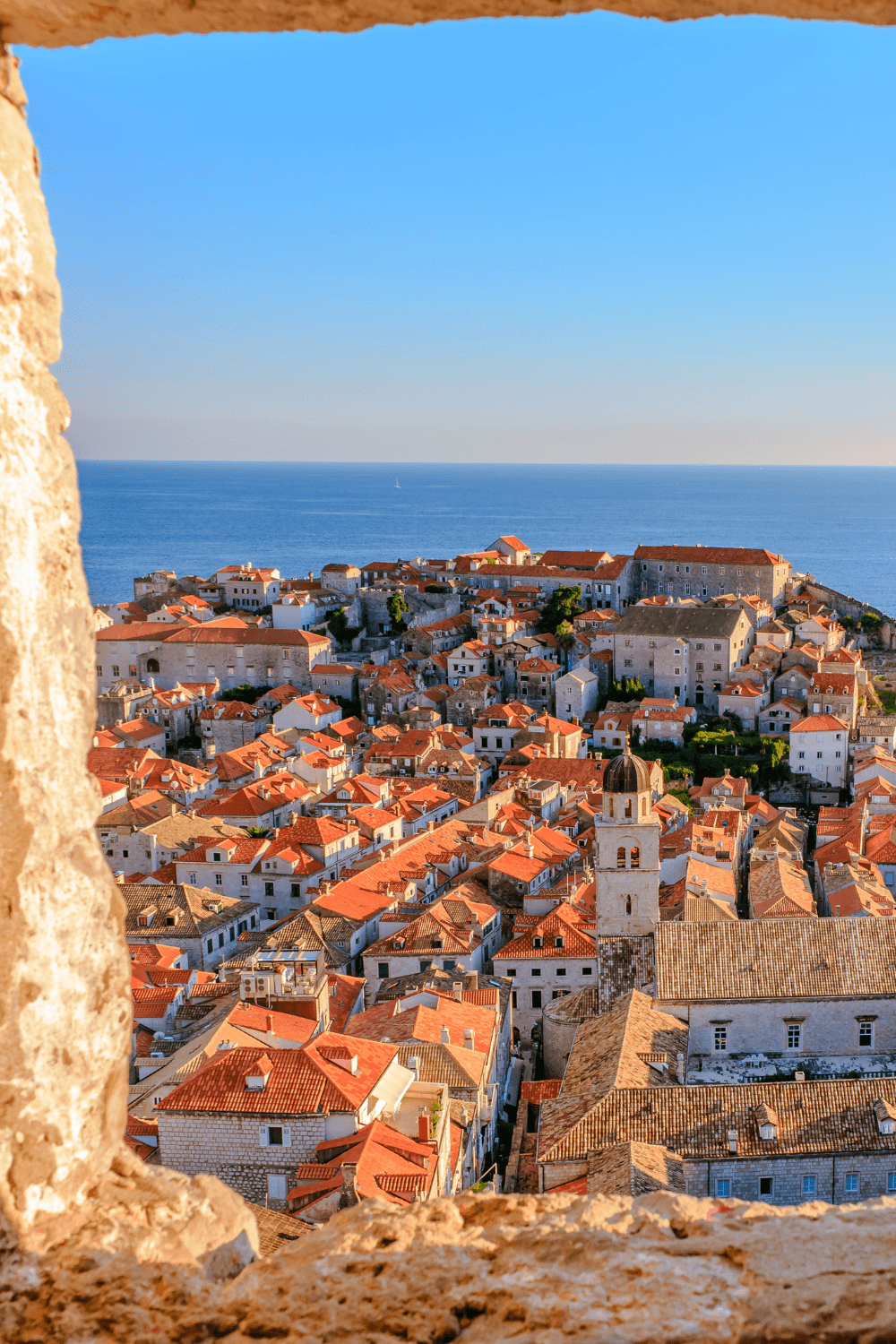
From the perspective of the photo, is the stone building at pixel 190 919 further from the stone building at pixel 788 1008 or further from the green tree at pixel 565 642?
the green tree at pixel 565 642

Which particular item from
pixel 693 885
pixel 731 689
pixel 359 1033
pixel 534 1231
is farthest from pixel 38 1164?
pixel 731 689

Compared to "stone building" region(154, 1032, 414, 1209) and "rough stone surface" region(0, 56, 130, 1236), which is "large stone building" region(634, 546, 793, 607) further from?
"rough stone surface" region(0, 56, 130, 1236)

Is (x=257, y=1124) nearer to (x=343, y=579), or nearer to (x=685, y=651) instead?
(x=685, y=651)

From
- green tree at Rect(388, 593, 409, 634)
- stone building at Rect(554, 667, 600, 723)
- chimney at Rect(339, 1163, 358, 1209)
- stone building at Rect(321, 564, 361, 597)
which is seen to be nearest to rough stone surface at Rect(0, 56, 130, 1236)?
chimney at Rect(339, 1163, 358, 1209)

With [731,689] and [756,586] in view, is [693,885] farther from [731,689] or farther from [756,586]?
[756,586]

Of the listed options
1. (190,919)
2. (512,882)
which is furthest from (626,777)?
(190,919)

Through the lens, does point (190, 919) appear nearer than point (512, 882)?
Yes
